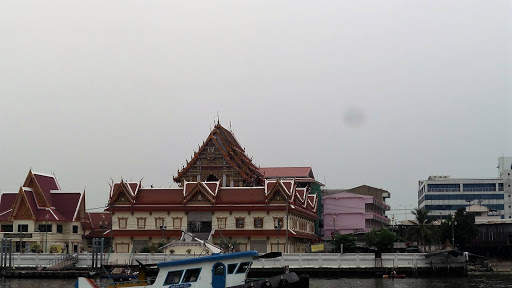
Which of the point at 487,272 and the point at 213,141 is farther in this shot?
the point at 213,141

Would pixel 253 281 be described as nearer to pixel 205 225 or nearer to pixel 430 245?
pixel 205 225

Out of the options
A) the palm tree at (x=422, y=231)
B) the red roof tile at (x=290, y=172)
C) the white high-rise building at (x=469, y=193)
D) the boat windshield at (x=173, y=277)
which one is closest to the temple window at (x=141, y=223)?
the palm tree at (x=422, y=231)

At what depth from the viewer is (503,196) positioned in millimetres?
124688

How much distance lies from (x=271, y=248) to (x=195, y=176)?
1569cm

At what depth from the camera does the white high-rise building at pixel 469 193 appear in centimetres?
12469


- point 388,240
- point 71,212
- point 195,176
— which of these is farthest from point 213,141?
point 388,240

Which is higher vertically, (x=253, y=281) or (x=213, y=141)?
(x=213, y=141)

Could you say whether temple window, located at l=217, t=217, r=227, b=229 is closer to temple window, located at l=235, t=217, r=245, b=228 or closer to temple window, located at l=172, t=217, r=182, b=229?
temple window, located at l=235, t=217, r=245, b=228

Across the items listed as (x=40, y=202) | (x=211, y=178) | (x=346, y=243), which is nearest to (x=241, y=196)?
(x=211, y=178)

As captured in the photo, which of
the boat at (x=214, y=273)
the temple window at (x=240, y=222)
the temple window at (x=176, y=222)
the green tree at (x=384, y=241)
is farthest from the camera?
the temple window at (x=176, y=222)

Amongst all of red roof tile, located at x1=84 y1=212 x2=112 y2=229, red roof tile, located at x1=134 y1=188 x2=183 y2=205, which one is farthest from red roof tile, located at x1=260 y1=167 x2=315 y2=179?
red roof tile, located at x1=134 y1=188 x2=183 y2=205

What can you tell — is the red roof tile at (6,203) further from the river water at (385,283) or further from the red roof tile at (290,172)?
the red roof tile at (290,172)

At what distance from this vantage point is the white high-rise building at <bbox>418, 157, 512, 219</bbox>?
124688 millimetres

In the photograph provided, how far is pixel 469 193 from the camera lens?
12650 centimetres
